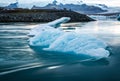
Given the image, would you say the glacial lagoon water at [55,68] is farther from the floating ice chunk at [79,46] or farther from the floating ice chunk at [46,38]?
the floating ice chunk at [46,38]

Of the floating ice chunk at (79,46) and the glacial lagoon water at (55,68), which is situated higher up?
the floating ice chunk at (79,46)

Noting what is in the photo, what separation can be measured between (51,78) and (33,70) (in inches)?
38.1

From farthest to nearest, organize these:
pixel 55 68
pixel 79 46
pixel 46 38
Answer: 1. pixel 46 38
2. pixel 79 46
3. pixel 55 68

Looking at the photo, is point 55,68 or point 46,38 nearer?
point 55,68

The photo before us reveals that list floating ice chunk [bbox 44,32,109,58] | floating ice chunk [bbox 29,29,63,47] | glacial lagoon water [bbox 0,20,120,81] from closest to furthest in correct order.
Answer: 1. glacial lagoon water [bbox 0,20,120,81]
2. floating ice chunk [bbox 44,32,109,58]
3. floating ice chunk [bbox 29,29,63,47]

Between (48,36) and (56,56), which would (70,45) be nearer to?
(56,56)

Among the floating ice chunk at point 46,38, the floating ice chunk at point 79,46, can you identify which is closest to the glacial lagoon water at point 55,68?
the floating ice chunk at point 79,46

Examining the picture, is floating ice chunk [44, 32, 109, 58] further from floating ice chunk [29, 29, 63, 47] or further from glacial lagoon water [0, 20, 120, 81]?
floating ice chunk [29, 29, 63, 47]

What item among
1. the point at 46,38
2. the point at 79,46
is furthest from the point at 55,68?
the point at 46,38

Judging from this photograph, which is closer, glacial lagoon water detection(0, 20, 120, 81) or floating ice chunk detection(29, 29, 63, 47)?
glacial lagoon water detection(0, 20, 120, 81)

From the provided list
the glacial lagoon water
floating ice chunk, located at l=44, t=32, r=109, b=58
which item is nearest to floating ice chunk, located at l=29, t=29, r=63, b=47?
floating ice chunk, located at l=44, t=32, r=109, b=58

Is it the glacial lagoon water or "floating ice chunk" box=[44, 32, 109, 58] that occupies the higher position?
"floating ice chunk" box=[44, 32, 109, 58]

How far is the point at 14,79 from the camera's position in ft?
22.6

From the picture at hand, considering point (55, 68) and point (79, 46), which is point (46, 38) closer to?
point (79, 46)
